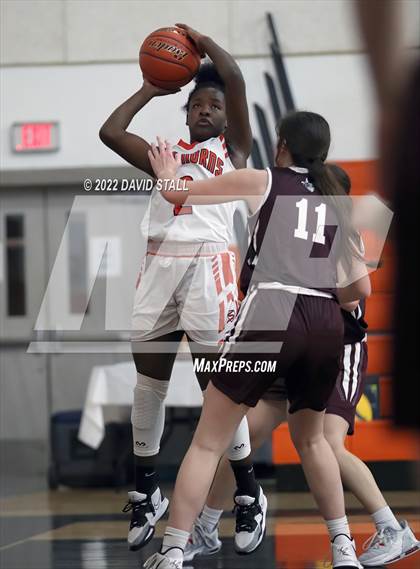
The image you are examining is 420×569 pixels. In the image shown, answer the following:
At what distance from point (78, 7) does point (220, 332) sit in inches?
119

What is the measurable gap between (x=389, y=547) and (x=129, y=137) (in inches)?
71.1

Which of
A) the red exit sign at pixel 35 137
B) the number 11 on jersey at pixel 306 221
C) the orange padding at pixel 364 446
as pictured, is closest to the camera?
the number 11 on jersey at pixel 306 221

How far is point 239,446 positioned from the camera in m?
3.86

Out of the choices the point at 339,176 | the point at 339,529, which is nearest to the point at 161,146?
the point at 339,176

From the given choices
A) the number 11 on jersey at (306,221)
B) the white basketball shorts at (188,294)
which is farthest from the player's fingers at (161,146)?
the number 11 on jersey at (306,221)

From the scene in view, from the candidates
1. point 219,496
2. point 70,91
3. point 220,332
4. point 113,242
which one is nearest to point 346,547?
point 219,496

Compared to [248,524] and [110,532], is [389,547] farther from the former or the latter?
[110,532]

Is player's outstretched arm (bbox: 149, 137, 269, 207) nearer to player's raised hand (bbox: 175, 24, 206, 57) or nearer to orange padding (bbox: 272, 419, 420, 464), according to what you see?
player's raised hand (bbox: 175, 24, 206, 57)

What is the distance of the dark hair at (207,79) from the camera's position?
153 inches

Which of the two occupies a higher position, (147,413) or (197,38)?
(197,38)

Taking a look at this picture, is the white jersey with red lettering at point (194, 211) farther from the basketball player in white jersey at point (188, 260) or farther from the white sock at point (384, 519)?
Answer: the white sock at point (384, 519)

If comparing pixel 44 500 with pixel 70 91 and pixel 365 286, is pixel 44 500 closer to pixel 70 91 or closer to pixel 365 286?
pixel 70 91

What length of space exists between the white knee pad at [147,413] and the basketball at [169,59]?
1.05 metres

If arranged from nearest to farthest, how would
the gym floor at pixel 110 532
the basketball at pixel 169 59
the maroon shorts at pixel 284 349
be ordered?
the maroon shorts at pixel 284 349 < the basketball at pixel 169 59 < the gym floor at pixel 110 532
